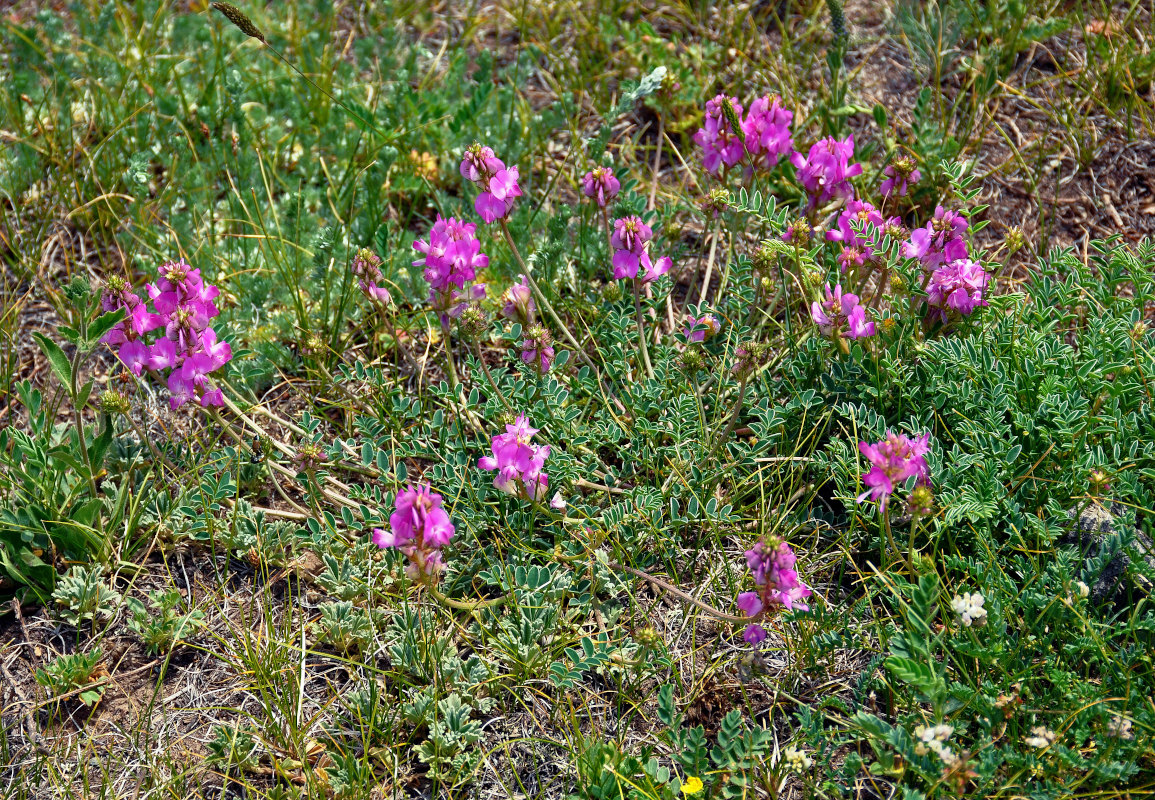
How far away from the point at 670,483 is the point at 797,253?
803mm

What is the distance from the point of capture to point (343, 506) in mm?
2898

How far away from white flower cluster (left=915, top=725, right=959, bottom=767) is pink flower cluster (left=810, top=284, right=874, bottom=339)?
117cm

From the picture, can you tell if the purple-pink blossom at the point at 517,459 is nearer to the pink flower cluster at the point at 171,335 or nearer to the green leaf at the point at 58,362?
the pink flower cluster at the point at 171,335

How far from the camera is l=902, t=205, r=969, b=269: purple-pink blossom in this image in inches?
109

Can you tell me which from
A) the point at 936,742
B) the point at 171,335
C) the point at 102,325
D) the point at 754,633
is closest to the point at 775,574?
the point at 754,633

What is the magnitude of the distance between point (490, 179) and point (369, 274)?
1.58ft

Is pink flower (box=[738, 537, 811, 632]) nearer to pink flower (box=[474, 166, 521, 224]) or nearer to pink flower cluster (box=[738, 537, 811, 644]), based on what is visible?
pink flower cluster (box=[738, 537, 811, 644])

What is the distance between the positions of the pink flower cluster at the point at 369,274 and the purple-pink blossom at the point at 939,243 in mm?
1631

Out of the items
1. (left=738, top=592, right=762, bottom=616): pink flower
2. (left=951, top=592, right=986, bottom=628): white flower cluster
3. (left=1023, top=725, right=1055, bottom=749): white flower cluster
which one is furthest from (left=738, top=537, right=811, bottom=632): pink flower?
(left=1023, top=725, right=1055, bottom=749): white flower cluster

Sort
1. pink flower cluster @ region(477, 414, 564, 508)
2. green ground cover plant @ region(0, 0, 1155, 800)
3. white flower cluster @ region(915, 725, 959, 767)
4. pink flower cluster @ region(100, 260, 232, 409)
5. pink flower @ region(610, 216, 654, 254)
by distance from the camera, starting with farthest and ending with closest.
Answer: pink flower @ region(610, 216, 654, 254) → pink flower cluster @ region(100, 260, 232, 409) → pink flower cluster @ region(477, 414, 564, 508) → green ground cover plant @ region(0, 0, 1155, 800) → white flower cluster @ region(915, 725, 959, 767)

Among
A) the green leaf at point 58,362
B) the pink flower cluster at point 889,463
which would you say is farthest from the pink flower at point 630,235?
the green leaf at point 58,362

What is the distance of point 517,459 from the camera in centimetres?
254

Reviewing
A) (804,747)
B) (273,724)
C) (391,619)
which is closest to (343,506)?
(391,619)

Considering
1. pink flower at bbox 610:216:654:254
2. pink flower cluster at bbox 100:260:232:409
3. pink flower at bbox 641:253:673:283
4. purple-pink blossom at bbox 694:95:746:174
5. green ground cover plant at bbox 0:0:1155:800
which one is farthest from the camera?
purple-pink blossom at bbox 694:95:746:174
